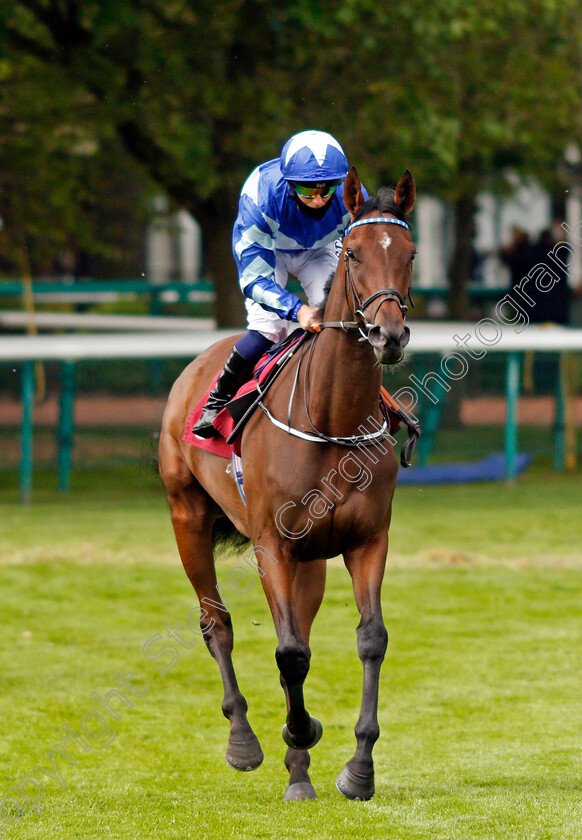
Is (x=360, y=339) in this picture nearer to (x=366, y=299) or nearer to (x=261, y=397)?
(x=366, y=299)

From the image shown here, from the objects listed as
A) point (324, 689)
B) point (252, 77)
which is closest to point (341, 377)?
point (324, 689)

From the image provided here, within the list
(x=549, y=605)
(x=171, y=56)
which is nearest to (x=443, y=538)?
(x=549, y=605)

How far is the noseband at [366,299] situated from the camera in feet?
13.1

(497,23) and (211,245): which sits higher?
(497,23)

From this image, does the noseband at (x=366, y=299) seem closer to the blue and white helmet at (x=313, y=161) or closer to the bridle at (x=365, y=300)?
the bridle at (x=365, y=300)

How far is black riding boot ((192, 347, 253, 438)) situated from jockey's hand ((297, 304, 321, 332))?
0.54 m

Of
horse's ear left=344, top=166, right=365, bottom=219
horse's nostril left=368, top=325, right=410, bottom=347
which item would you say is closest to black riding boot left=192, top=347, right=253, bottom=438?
horse's ear left=344, top=166, right=365, bottom=219

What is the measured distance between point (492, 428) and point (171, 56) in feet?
16.6

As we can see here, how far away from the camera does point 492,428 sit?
13.9m

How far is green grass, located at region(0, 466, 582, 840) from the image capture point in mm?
4281

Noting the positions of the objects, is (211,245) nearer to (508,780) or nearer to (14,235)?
(14,235)

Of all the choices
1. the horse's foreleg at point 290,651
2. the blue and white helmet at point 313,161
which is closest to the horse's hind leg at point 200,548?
the horse's foreleg at point 290,651

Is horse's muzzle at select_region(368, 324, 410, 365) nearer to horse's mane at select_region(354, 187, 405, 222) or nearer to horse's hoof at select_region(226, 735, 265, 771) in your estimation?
horse's mane at select_region(354, 187, 405, 222)

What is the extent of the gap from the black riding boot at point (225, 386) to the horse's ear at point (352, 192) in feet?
3.23
